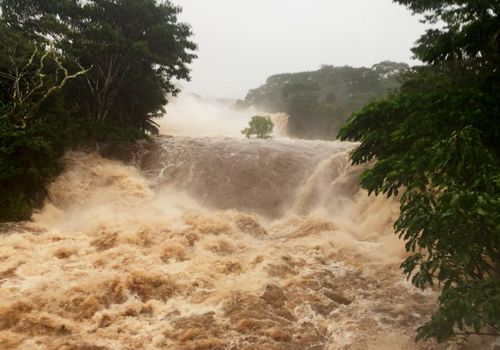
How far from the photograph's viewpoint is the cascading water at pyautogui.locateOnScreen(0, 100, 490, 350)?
691cm

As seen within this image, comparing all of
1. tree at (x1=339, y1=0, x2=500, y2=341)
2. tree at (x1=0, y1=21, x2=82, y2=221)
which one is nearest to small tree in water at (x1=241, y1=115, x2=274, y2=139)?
tree at (x1=0, y1=21, x2=82, y2=221)

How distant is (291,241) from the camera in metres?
12.7

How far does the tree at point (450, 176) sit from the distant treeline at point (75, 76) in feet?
40.1

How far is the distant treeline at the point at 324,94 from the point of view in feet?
147

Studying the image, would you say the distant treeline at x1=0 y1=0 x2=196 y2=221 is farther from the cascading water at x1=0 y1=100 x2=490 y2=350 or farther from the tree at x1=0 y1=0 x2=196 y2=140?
the cascading water at x1=0 y1=100 x2=490 y2=350

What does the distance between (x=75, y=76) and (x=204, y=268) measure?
539 inches

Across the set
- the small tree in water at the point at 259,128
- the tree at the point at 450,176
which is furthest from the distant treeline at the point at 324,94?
the tree at the point at 450,176

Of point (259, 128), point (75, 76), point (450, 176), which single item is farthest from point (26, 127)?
point (259, 128)

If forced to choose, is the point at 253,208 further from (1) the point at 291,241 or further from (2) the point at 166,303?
(2) the point at 166,303

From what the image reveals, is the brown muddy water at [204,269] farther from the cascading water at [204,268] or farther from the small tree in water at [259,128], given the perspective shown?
the small tree in water at [259,128]

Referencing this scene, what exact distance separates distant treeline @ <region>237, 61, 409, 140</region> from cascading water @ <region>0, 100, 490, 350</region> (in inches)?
700

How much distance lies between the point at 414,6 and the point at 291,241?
31.1ft

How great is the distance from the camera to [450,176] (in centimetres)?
469

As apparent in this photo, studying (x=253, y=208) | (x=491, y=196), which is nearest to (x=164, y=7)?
(x=253, y=208)
